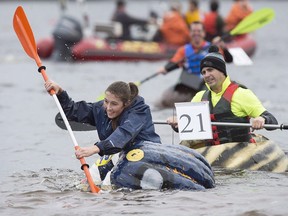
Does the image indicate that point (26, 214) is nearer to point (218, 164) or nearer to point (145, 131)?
point (145, 131)

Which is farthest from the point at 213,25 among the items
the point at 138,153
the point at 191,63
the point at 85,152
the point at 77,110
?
the point at 85,152

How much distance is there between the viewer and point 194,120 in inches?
366

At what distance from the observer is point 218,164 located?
960 cm

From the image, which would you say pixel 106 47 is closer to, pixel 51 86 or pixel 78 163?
pixel 78 163

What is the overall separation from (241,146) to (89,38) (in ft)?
48.7

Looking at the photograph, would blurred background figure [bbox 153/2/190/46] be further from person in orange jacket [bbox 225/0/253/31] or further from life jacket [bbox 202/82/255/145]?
life jacket [bbox 202/82/255/145]

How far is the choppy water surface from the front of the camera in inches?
313

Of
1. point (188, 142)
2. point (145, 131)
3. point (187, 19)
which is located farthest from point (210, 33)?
point (145, 131)

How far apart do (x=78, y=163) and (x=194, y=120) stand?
196cm

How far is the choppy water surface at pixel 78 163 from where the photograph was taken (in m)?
7.96

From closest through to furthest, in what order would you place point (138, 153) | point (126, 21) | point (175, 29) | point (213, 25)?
1. point (138, 153)
2. point (213, 25)
3. point (175, 29)
4. point (126, 21)

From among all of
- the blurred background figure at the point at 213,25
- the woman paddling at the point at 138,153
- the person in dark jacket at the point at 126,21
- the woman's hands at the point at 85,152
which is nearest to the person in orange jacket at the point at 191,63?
the woman paddling at the point at 138,153

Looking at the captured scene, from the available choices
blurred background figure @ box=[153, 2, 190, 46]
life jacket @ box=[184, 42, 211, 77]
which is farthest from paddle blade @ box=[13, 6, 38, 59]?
blurred background figure @ box=[153, 2, 190, 46]

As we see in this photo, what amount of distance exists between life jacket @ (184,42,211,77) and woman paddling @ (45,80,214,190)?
576 centimetres
